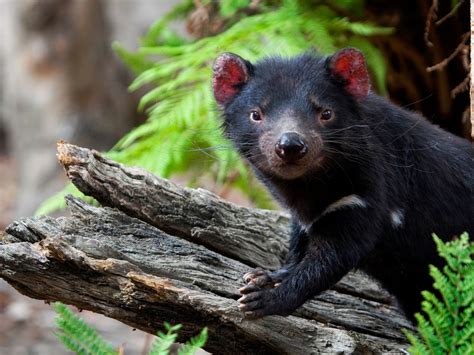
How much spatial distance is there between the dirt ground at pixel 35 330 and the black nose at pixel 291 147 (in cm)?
467

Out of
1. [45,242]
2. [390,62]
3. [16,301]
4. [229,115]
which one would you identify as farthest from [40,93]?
[45,242]

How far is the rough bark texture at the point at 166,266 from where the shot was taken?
3426 mm

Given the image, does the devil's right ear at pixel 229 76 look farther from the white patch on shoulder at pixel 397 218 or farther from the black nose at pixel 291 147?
the white patch on shoulder at pixel 397 218

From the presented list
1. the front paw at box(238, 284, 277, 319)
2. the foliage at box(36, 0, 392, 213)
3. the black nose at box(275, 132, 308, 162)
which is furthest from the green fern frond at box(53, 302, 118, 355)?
the foliage at box(36, 0, 392, 213)

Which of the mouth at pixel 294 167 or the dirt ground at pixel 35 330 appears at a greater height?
the dirt ground at pixel 35 330

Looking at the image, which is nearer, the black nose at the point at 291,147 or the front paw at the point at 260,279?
the black nose at the point at 291,147

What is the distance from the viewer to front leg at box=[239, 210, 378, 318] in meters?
3.63

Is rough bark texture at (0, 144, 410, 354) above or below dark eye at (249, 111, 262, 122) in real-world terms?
below

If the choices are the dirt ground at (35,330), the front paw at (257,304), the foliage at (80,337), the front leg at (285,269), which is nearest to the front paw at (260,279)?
the front leg at (285,269)

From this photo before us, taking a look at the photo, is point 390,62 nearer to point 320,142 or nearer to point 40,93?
point 320,142

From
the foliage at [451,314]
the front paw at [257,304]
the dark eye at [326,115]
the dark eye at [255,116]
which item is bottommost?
the foliage at [451,314]

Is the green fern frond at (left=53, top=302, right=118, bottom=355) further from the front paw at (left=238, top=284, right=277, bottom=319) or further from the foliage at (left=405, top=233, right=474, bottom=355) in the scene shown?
the foliage at (left=405, top=233, right=474, bottom=355)

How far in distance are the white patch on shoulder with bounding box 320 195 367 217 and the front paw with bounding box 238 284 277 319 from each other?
21.7 inches

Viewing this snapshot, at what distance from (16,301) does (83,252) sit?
6.18 meters
